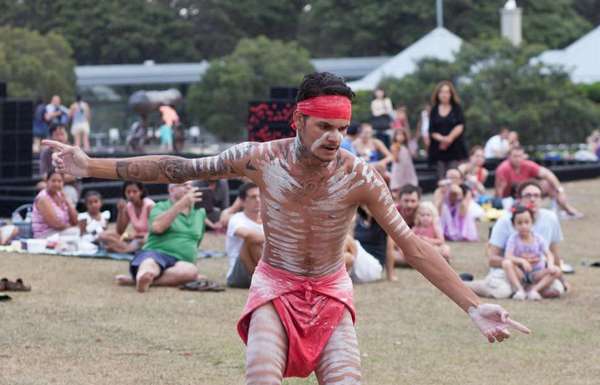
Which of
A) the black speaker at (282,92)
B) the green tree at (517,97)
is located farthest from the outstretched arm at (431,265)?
the green tree at (517,97)

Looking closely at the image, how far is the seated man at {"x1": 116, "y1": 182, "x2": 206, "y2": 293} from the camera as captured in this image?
1240cm

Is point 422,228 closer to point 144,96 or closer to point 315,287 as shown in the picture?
point 315,287

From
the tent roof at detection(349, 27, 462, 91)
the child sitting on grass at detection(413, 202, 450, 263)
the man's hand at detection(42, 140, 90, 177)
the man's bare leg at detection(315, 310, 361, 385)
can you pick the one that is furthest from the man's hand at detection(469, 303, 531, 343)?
the tent roof at detection(349, 27, 462, 91)

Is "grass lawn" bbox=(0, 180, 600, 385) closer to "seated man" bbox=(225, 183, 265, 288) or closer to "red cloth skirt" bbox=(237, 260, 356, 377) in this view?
"seated man" bbox=(225, 183, 265, 288)

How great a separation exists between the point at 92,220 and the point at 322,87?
33.8ft

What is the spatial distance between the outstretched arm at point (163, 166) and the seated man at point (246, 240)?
5.80m

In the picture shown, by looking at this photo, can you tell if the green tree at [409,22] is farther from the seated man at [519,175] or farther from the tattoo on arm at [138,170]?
the tattoo on arm at [138,170]

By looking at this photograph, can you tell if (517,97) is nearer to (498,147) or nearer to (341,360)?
(498,147)

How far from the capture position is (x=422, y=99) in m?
35.3

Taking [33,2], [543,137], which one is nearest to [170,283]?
[543,137]

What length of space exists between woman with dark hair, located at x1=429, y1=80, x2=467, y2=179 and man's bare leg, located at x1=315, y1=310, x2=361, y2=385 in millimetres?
13037

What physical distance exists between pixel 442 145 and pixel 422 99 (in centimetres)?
1632

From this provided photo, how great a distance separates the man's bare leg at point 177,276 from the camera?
12414 millimetres

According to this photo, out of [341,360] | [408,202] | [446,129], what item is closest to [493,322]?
[341,360]
